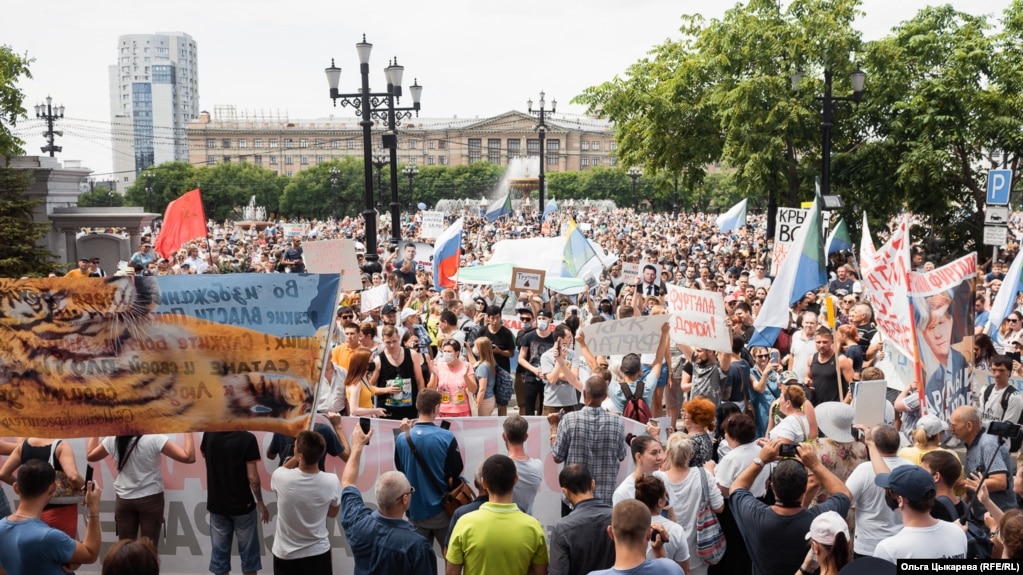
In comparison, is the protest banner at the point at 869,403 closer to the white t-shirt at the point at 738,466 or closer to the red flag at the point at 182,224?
the white t-shirt at the point at 738,466

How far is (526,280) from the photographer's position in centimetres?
1312

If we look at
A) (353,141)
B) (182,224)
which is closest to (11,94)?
(182,224)

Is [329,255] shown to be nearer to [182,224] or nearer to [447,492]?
[447,492]

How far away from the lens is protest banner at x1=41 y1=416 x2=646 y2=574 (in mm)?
6625

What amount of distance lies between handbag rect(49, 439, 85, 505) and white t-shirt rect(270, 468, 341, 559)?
1.41m

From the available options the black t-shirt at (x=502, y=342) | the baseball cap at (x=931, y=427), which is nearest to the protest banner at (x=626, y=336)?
the black t-shirt at (x=502, y=342)

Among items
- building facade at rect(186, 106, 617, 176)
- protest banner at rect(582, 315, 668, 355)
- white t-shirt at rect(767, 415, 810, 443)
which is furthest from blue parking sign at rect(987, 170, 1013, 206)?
building facade at rect(186, 106, 617, 176)

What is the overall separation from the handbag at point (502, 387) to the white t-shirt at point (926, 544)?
5.16 metres

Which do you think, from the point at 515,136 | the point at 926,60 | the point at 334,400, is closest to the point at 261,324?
the point at 334,400

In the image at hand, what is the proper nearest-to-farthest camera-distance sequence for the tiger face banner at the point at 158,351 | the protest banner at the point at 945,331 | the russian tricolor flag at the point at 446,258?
the tiger face banner at the point at 158,351 → the protest banner at the point at 945,331 → the russian tricolor flag at the point at 446,258

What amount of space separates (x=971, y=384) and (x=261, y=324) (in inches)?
192

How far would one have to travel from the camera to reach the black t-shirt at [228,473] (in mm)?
6051

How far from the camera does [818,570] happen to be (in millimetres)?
4332

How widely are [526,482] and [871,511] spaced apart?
1.90 m
